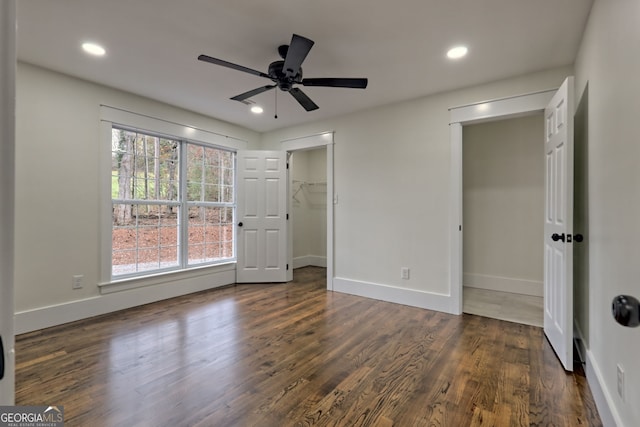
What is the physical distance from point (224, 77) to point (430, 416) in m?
3.22

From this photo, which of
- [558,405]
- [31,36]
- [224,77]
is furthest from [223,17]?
[558,405]

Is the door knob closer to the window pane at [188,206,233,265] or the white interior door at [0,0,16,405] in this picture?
the white interior door at [0,0,16,405]

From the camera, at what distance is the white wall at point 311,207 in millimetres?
6223

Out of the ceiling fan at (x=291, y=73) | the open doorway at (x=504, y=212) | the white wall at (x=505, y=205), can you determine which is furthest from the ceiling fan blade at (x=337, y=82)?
the white wall at (x=505, y=205)

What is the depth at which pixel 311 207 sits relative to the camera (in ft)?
21.1

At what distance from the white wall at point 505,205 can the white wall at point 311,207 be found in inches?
107

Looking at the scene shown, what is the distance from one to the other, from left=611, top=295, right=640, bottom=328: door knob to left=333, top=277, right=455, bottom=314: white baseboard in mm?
2843

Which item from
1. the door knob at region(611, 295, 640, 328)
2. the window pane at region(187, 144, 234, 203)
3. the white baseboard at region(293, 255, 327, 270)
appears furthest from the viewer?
the white baseboard at region(293, 255, 327, 270)

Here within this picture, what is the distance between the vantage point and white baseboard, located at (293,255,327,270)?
20.2 feet

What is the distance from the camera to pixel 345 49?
100 inches

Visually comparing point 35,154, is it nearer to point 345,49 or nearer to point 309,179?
point 345,49

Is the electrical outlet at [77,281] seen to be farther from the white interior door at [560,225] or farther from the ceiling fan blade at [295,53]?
the white interior door at [560,225]

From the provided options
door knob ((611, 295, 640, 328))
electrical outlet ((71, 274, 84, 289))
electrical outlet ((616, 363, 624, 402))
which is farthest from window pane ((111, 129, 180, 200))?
electrical outlet ((616, 363, 624, 402))

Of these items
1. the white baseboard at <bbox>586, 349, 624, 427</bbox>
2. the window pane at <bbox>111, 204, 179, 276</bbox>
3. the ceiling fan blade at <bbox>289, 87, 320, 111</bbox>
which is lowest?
the white baseboard at <bbox>586, 349, 624, 427</bbox>
